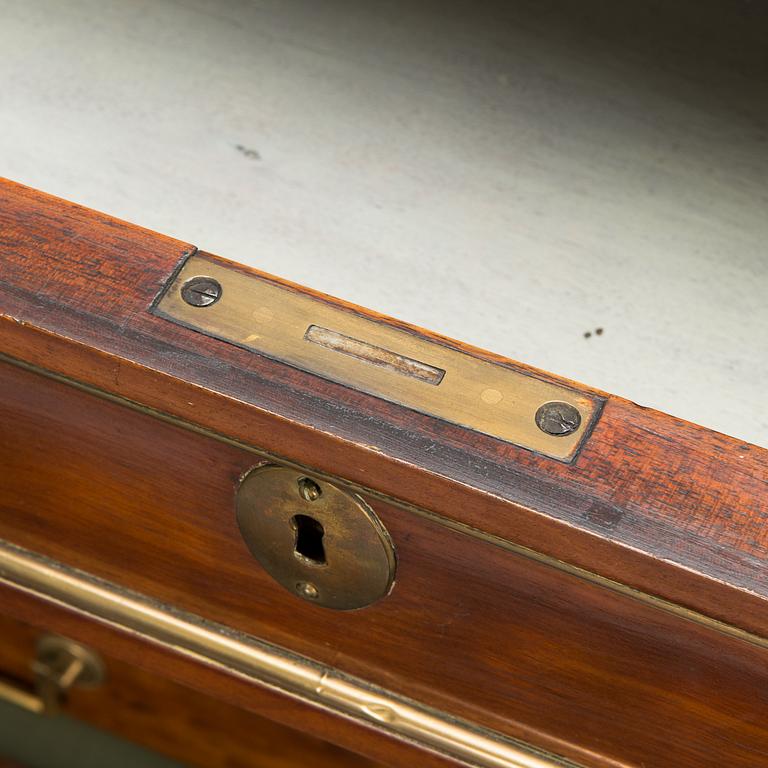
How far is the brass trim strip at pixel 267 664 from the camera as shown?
0.67 m

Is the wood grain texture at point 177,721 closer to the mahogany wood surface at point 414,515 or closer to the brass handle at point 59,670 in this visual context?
the brass handle at point 59,670

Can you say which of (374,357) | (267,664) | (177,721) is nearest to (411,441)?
(374,357)

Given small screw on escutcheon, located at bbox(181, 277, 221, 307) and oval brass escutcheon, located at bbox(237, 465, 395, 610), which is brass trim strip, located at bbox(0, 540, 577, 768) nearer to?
oval brass escutcheon, located at bbox(237, 465, 395, 610)

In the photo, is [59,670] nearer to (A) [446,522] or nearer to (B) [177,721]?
(B) [177,721]

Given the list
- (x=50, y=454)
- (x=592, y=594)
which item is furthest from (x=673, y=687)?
(x=50, y=454)

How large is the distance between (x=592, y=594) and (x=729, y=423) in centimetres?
12

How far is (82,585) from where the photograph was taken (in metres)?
0.73

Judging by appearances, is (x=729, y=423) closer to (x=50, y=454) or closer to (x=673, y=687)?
(x=673, y=687)

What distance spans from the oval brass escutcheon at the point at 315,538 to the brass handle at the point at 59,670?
33 centimetres

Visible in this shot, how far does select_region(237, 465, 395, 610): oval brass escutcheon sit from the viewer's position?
579 mm

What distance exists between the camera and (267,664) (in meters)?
0.71

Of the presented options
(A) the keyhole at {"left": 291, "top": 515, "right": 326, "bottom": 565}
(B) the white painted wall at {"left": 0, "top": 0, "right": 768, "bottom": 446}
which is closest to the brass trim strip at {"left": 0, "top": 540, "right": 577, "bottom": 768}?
(A) the keyhole at {"left": 291, "top": 515, "right": 326, "bottom": 565}

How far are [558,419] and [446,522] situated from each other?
0.24ft

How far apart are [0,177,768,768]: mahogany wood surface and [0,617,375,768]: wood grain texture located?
0.20m
